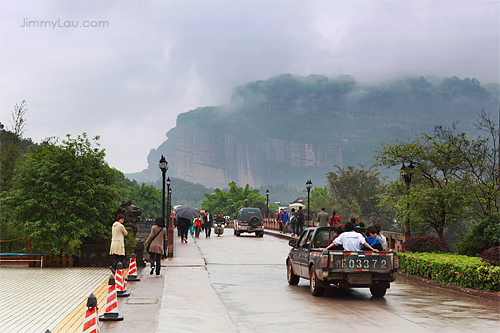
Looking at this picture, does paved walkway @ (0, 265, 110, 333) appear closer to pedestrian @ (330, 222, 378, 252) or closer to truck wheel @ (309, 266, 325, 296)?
truck wheel @ (309, 266, 325, 296)

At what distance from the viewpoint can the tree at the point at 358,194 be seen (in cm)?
9188

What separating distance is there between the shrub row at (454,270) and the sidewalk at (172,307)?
6693 mm

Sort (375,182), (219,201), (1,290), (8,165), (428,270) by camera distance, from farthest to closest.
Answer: (219,201)
(375,182)
(8,165)
(428,270)
(1,290)

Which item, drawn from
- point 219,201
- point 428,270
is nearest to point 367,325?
point 428,270

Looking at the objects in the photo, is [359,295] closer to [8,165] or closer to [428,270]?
[428,270]

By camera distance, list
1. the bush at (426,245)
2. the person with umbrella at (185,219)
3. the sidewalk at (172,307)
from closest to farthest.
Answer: the sidewalk at (172,307) → the bush at (426,245) → the person with umbrella at (185,219)

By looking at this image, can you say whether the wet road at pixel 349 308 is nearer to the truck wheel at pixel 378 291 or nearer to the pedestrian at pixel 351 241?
the truck wheel at pixel 378 291

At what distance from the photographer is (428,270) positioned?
613 inches

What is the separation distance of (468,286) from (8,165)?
72.2 feet

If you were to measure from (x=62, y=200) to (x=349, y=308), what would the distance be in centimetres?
1182

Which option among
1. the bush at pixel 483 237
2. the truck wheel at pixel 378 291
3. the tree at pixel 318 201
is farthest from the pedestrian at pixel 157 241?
the tree at pixel 318 201

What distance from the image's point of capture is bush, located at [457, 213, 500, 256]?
56.9 ft

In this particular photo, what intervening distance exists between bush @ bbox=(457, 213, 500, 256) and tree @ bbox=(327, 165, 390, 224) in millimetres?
72770

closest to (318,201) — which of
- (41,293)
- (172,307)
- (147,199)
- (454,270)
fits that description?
(147,199)
